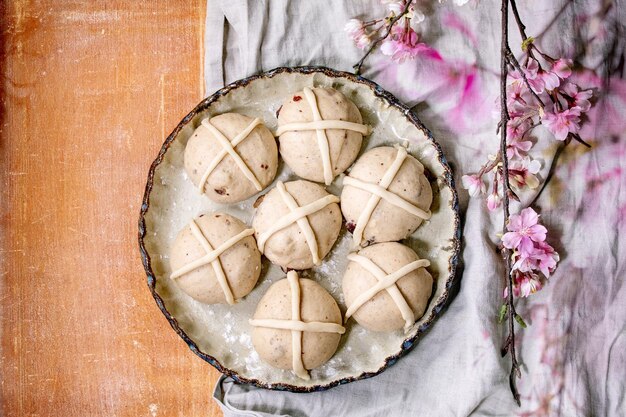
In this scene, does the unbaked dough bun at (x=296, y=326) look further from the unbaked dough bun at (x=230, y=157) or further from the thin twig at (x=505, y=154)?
the thin twig at (x=505, y=154)

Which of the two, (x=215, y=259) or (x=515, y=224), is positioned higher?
(x=515, y=224)

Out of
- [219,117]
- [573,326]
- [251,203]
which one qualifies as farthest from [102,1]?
[573,326]

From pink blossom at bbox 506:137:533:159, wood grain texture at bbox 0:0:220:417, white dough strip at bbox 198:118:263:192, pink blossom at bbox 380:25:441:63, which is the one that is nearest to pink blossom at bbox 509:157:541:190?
pink blossom at bbox 506:137:533:159

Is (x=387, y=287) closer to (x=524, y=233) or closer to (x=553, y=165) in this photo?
(x=524, y=233)

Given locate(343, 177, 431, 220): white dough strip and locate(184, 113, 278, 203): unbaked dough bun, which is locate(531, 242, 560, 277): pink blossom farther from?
locate(184, 113, 278, 203): unbaked dough bun

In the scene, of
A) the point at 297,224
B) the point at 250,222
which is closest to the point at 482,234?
the point at 297,224

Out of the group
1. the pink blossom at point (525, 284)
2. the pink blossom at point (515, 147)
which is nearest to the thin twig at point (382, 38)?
the pink blossom at point (515, 147)

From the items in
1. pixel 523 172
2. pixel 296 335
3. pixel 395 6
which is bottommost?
pixel 296 335
